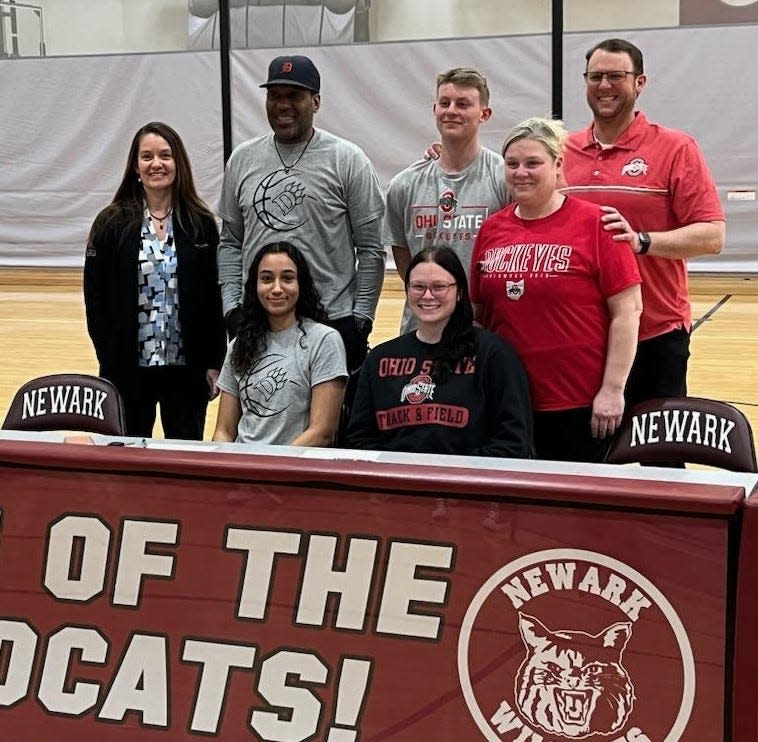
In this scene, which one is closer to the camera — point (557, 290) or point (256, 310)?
point (557, 290)

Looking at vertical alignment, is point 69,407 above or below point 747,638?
above

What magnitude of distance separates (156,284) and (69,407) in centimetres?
61

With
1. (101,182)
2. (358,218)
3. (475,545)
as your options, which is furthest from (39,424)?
(101,182)

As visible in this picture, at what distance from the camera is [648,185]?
10.4 feet

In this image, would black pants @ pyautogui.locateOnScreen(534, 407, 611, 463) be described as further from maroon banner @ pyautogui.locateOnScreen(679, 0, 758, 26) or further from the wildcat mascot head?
maroon banner @ pyautogui.locateOnScreen(679, 0, 758, 26)

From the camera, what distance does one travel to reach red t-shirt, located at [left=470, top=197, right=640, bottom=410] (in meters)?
2.91

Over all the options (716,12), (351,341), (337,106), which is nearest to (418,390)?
(351,341)

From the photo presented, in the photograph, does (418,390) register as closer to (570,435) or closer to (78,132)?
(570,435)

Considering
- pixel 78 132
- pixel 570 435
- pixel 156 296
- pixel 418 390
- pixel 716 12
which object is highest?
pixel 716 12

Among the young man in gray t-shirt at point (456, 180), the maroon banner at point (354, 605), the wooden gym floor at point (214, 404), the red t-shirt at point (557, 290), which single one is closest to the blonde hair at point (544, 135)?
the red t-shirt at point (557, 290)

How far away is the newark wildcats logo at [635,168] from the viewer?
10.4 feet

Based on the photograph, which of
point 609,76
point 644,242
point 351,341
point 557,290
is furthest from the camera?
point 351,341

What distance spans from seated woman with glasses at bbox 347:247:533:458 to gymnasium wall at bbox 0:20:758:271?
7.31m

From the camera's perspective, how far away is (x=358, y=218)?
11.8 ft
